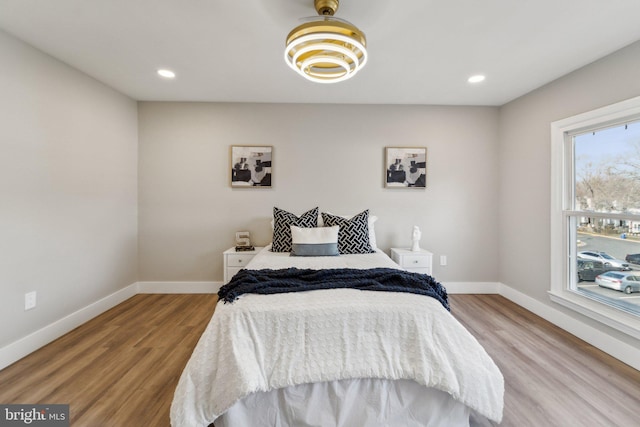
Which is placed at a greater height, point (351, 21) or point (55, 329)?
point (351, 21)

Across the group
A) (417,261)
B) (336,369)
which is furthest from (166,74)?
(417,261)

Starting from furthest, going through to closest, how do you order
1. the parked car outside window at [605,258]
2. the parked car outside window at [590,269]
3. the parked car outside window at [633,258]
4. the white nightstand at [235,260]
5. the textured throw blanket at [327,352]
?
the white nightstand at [235,260]
the parked car outside window at [590,269]
the parked car outside window at [605,258]
the parked car outside window at [633,258]
the textured throw blanket at [327,352]

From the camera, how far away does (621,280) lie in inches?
88.0

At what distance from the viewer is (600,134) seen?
2.38m

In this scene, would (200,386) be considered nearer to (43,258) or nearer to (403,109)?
(43,258)

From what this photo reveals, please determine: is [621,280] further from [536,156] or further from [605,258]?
[536,156]

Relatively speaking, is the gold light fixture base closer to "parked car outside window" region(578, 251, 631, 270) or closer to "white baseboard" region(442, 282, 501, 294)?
"parked car outside window" region(578, 251, 631, 270)

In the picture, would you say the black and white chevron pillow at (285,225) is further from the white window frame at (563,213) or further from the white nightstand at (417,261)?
the white window frame at (563,213)

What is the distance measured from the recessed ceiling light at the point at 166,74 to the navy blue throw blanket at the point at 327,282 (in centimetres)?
212

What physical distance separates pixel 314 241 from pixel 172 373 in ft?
5.03

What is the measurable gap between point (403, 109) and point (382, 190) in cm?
108

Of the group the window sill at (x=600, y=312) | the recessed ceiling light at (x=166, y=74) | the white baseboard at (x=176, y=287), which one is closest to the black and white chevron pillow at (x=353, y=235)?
the white baseboard at (x=176, y=287)

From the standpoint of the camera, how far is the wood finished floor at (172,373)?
61.1 inches

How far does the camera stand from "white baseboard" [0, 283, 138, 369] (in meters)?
2.00
